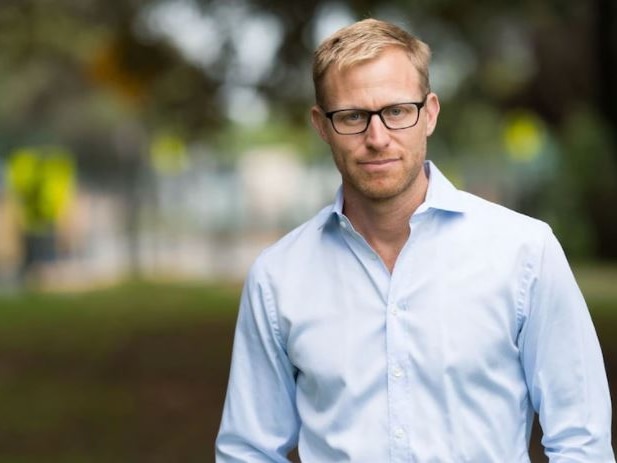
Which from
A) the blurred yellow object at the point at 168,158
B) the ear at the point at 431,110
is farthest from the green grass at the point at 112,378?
the blurred yellow object at the point at 168,158

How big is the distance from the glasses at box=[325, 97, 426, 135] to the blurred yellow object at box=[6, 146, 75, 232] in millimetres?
21301

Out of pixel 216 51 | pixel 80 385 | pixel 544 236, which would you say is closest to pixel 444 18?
pixel 216 51

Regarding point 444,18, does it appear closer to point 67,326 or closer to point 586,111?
point 67,326

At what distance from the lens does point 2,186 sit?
1115 inches

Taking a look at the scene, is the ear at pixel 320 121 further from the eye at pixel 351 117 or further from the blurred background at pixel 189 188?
the blurred background at pixel 189 188

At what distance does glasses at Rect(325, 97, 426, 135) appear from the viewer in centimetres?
311

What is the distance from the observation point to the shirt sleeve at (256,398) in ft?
10.9

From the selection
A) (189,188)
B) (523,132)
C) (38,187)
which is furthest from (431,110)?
(189,188)

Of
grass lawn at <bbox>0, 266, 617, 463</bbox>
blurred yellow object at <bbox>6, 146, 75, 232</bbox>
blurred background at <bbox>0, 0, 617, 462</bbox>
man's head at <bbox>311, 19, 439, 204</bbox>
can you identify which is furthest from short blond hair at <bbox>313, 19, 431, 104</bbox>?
blurred yellow object at <bbox>6, 146, 75, 232</bbox>

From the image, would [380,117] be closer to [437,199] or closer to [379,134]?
[379,134]

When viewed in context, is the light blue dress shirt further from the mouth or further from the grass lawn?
the grass lawn

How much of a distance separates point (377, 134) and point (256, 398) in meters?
0.69

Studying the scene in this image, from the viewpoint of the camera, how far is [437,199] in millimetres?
3184

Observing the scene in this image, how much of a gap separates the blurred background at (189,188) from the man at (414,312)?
462cm
